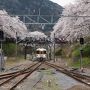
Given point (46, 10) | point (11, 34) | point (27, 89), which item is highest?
point (46, 10)

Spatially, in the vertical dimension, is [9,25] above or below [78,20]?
above

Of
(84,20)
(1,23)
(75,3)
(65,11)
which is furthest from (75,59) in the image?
(1,23)

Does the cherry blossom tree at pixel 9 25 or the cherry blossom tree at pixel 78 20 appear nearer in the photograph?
the cherry blossom tree at pixel 78 20

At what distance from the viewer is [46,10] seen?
197 meters

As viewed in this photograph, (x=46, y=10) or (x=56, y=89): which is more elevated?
(x=46, y=10)

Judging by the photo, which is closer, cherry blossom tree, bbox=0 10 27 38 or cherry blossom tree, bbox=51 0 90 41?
cherry blossom tree, bbox=51 0 90 41

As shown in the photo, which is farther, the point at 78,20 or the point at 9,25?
the point at 9,25

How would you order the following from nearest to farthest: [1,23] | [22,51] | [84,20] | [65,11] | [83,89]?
[83,89] → [84,20] → [65,11] → [1,23] → [22,51]

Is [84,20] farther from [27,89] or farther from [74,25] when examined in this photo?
[27,89]

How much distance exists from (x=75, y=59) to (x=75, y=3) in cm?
1469

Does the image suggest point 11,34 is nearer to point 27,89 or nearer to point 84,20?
point 84,20

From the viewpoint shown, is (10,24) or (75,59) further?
(10,24)

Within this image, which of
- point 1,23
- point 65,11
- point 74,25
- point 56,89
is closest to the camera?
point 56,89

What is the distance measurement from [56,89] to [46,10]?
176m
